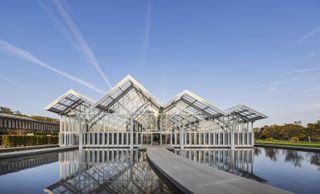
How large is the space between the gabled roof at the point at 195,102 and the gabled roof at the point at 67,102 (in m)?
7.91

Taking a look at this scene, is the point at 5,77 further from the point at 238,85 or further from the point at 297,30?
the point at 297,30

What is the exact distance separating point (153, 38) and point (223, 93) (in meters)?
10.4

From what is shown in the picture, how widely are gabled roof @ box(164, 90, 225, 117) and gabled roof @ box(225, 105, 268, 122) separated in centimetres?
137

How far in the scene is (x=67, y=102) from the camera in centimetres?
2517

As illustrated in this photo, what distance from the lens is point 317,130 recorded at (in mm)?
39875

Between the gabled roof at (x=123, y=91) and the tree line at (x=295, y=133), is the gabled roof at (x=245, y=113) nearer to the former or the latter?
the gabled roof at (x=123, y=91)

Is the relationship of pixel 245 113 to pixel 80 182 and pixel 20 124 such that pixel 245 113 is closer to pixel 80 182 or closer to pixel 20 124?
pixel 80 182

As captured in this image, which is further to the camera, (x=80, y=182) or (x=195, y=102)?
(x=195, y=102)

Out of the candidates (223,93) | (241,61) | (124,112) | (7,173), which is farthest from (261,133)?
(7,173)

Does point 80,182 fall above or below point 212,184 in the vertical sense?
below

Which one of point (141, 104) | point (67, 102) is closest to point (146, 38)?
point (141, 104)

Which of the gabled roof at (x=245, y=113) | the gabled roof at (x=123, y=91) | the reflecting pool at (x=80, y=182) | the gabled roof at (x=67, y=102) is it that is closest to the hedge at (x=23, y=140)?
the gabled roof at (x=67, y=102)

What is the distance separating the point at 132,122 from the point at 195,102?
21.2 ft

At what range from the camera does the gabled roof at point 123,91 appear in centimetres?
2170
